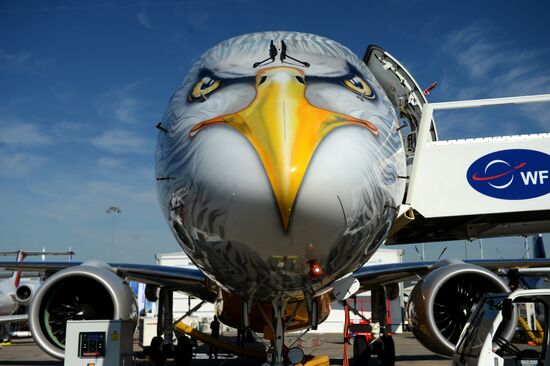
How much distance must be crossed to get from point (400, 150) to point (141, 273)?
21.2ft

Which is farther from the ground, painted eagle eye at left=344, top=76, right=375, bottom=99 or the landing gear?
painted eagle eye at left=344, top=76, right=375, bottom=99

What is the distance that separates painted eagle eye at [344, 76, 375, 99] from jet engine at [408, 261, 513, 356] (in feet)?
14.6

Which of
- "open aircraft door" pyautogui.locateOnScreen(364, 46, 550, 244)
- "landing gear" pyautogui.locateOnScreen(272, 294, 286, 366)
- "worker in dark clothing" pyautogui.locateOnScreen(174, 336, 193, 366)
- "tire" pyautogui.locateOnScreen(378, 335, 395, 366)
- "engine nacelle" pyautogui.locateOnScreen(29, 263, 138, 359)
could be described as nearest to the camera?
"landing gear" pyautogui.locateOnScreen(272, 294, 286, 366)

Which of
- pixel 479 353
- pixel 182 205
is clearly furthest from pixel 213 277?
pixel 479 353

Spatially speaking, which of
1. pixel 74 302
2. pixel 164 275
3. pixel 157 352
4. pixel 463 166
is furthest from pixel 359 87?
pixel 463 166

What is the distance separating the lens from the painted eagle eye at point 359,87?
478 centimetres

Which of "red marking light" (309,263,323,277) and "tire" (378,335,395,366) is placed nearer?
"red marking light" (309,263,323,277)

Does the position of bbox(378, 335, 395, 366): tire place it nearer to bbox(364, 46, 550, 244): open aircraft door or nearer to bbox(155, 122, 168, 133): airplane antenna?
bbox(364, 46, 550, 244): open aircraft door

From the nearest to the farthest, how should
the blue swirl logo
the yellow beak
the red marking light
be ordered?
the yellow beak < the red marking light < the blue swirl logo

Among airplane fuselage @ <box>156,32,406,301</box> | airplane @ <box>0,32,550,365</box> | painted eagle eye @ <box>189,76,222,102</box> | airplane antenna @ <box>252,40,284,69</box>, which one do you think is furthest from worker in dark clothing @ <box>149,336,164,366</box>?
airplane antenna @ <box>252,40,284,69</box>

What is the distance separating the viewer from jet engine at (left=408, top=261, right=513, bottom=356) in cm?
827

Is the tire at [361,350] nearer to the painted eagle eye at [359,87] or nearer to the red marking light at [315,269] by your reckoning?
the red marking light at [315,269]

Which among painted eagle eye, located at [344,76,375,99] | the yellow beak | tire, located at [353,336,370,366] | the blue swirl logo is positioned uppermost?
the blue swirl logo

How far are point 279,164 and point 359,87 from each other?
1397 millimetres
